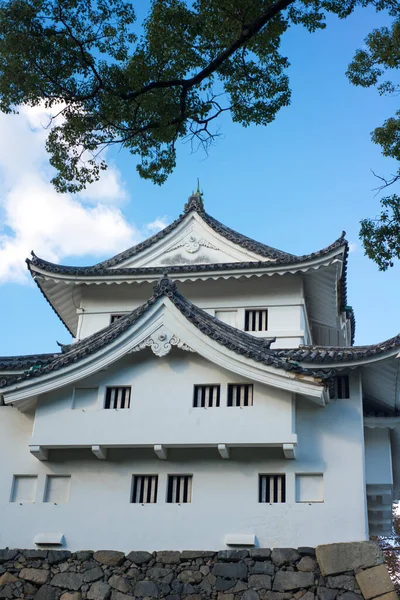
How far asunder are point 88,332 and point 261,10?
9.57 meters

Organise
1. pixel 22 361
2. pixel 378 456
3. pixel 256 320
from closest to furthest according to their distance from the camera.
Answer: pixel 378 456, pixel 22 361, pixel 256 320

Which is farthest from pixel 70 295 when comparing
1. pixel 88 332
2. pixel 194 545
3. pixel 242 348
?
pixel 194 545

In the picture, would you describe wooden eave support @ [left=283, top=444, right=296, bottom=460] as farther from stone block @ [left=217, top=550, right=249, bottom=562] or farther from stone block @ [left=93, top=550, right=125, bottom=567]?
stone block @ [left=93, top=550, right=125, bottom=567]

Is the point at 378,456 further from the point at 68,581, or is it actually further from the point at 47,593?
the point at 47,593

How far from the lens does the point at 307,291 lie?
1869 centimetres

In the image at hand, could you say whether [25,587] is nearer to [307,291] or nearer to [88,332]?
[88,332]

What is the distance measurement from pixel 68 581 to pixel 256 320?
769 centimetres

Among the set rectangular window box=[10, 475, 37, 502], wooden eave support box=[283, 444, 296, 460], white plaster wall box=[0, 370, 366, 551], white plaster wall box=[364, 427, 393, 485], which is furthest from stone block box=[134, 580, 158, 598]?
white plaster wall box=[364, 427, 393, 485]

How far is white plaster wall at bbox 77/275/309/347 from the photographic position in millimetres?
17953

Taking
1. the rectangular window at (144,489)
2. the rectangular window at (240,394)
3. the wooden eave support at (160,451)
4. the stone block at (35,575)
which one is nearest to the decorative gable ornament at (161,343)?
the rectangular window at (240,394)

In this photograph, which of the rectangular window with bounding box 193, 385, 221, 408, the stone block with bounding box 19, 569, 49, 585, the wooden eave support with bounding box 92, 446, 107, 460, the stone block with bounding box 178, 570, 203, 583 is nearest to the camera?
the stone block with bounding box 178, 570, 203, 583

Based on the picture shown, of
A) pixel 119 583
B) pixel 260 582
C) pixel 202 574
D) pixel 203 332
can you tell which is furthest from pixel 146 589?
pixel 203 332

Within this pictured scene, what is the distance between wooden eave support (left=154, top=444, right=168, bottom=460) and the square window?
249 centimetres

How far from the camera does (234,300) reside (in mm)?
18531
